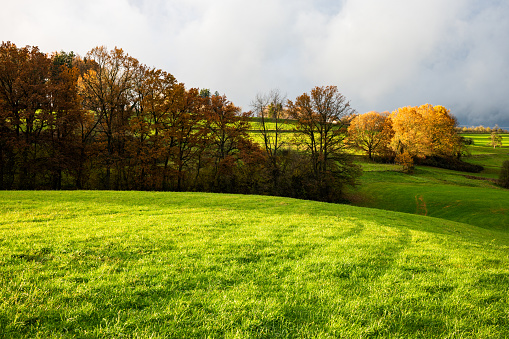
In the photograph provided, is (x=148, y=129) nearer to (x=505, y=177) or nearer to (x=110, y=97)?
(x=110, y=97)

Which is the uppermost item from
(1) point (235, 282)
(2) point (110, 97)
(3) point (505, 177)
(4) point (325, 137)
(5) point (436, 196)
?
(2) point (110, 97)

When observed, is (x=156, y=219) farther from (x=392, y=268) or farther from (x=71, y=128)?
(x=71, y=128)

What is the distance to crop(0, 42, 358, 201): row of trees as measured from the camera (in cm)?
3062

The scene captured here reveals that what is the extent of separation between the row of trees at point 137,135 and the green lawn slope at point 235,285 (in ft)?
92.7

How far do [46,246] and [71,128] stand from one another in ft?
113

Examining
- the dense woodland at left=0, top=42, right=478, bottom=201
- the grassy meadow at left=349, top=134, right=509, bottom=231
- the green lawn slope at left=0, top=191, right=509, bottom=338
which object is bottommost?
the grassy meadow at left=349, top=134, right=509, bottom=231

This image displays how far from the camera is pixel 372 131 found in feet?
275

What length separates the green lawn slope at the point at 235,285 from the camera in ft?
14.0

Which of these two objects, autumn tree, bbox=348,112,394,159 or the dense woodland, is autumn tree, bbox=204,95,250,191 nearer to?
the dense woodland

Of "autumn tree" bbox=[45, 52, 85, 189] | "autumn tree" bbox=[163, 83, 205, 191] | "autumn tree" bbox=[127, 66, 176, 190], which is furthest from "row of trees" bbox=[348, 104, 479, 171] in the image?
"autumn tree" bbox=[45, 52, 85, 189]

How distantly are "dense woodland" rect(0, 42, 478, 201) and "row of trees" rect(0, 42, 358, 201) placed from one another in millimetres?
155

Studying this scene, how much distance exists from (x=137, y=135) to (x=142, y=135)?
2.60m

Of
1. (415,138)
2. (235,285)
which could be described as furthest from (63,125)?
(415,138)

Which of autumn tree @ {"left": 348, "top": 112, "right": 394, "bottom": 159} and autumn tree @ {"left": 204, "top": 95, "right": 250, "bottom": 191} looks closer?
autumn tree @ {"left": 204, "top": 95, "right": 250, "bottom": 191}
